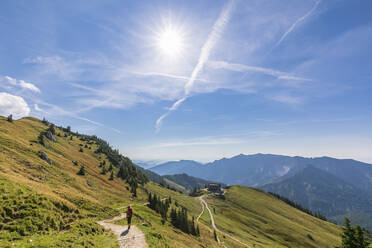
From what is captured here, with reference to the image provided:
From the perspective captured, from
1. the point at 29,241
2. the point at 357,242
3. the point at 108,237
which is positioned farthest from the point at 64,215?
the point at 357,242

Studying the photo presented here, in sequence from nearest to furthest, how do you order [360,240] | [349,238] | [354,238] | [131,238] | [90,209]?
[131,238]
[90,209]
[360,240]
[354,238]
[349,238]

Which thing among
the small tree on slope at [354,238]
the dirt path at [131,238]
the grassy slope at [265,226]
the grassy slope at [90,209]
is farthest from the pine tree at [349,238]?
the grassy slope at [265,226]

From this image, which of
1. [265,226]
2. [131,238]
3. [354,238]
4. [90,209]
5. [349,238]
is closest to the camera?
[131,238]

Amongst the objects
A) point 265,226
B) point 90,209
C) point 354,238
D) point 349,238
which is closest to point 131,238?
point 90,209

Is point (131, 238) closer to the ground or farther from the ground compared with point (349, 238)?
farther from the ground

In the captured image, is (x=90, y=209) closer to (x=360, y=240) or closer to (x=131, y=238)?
(x=131, y=238)

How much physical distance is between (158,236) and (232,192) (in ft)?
554

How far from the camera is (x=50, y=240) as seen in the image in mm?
18016

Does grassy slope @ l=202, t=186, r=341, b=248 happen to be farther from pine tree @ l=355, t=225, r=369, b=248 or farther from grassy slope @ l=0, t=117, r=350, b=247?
pine tree @ l=355, t=225, r=369, b=248

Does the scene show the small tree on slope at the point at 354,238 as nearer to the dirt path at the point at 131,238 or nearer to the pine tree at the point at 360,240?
the pine tree at the point at 360,240

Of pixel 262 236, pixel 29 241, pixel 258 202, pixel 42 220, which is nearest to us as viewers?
pixel 29 241

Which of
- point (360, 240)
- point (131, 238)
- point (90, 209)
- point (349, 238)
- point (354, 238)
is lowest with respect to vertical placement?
point (349, 238)

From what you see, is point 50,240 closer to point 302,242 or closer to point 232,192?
point 302,242

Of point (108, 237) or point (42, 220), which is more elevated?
point (42, 220)
